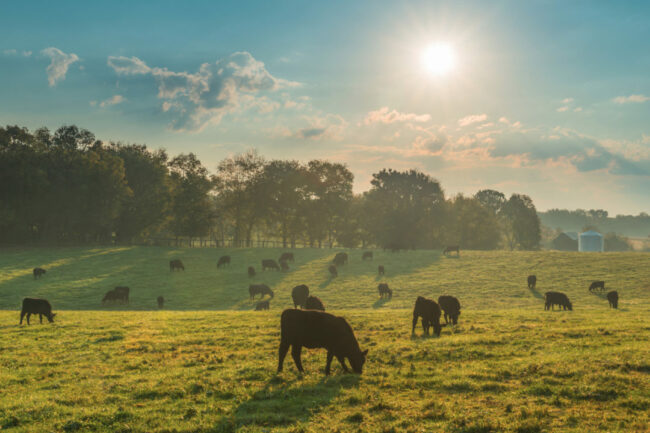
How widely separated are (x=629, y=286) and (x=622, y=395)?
38001 mm

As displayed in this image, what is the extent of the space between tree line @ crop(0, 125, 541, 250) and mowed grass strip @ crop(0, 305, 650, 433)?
2122 inches

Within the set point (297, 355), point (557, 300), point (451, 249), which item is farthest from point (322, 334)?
point (451, 249)

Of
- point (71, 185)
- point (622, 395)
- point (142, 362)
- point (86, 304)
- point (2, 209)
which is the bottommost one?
point (86, 304)

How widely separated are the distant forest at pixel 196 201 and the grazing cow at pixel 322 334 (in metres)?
56.5

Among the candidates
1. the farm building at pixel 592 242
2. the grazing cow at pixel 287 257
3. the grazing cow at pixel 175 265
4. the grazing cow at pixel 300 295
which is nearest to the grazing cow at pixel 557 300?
the grazing cow at pixel 300 295

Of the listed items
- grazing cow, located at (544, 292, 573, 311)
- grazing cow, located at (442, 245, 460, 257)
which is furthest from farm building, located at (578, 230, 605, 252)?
grazing cow, located at (544, 292, 573, 311)

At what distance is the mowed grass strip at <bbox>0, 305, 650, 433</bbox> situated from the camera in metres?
8.02

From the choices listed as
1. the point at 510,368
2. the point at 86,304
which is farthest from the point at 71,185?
the point at 510,368

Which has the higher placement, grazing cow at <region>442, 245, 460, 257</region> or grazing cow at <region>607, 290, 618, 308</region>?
grazing cow at <region>442, 245, 460, 257</region>

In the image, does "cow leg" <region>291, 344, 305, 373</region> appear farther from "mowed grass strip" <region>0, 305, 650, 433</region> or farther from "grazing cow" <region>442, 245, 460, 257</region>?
"grazing cow" <region>442, 245, 460, 257</region>

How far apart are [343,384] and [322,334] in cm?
135

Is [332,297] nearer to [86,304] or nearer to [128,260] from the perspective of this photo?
[86,304]

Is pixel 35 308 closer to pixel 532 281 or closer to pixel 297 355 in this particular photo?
pixel 297 355

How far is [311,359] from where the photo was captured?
1255cm
